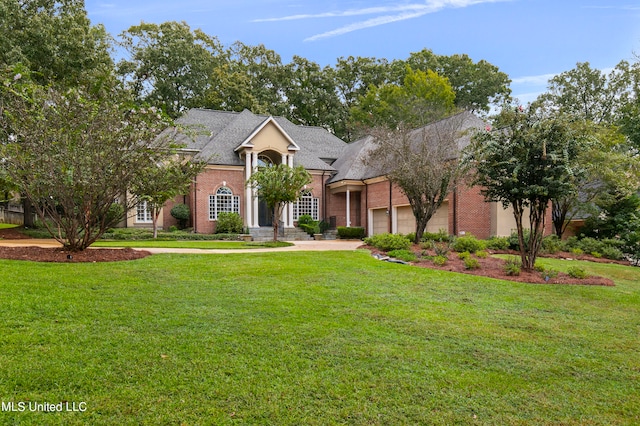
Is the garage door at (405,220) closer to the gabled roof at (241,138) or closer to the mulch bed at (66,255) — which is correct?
the gabled roof at (241,138)

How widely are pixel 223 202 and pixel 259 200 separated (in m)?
2.15

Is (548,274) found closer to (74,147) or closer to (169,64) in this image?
(74,147)

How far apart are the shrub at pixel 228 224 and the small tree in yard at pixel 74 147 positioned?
13140 millimetres

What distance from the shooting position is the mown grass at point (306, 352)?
3.34m

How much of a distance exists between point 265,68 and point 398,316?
38947 mm

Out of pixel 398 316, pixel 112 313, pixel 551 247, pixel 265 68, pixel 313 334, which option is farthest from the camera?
pixel 265 68

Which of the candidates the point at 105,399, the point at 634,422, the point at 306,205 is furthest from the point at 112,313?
the point at 306,205

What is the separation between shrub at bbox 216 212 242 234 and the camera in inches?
927

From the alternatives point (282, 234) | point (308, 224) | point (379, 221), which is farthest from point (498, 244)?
point (282, 234)

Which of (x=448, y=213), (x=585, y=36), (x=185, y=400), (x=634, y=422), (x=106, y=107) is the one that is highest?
(x=585, y=36)

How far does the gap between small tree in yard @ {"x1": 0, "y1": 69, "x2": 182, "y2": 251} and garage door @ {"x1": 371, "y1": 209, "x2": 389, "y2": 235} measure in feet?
54.1

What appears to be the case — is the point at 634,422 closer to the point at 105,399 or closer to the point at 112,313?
the point at 105,399

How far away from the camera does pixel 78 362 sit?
3811 millimetres

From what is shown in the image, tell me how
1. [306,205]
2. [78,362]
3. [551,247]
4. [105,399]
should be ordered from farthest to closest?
[306,205] < [551,247] < [78,362] < [105,399]
